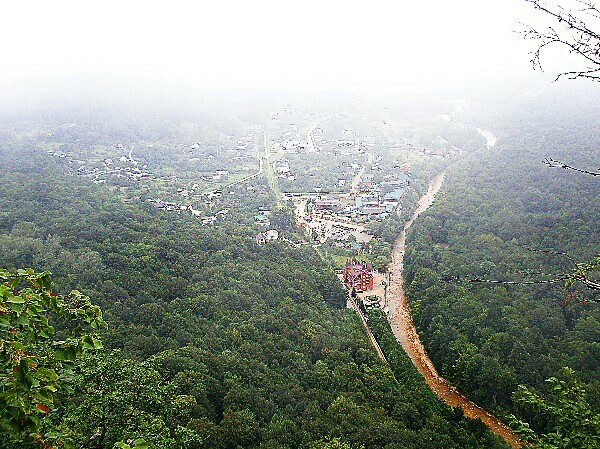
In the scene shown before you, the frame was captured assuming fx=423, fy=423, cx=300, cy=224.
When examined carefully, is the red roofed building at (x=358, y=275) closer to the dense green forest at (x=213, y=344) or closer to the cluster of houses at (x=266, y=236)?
the dense green forest at (x=213, y=344)

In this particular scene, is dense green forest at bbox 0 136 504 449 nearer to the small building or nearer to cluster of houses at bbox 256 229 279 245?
cluster of houses at bbox 256 229 279 245

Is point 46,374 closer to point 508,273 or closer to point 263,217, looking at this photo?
point 508,273

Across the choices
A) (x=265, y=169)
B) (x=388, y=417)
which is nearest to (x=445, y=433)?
(x=388, y=417)

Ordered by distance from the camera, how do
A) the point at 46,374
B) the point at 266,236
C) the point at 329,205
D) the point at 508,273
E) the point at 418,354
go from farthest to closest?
the point at 329,205 → the point at 266,236 → the point at 508,273 → the point at 418,354 → the point at 46,374

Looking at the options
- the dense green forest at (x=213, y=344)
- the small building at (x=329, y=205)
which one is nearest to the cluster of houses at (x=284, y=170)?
the small building at (x=329, y=205)

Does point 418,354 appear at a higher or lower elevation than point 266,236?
lower

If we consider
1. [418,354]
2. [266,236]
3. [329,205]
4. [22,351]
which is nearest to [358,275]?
[266,236]
